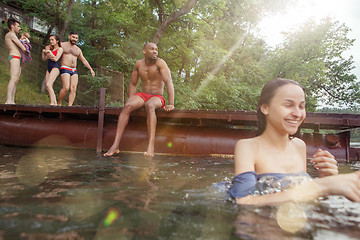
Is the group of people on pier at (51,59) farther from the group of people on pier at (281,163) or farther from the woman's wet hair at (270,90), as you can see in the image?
the group of people on pier at (281,163)

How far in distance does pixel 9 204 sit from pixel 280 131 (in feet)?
7.23

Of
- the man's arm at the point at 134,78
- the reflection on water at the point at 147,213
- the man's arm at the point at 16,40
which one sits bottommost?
the reflection on water at the point at 147,213

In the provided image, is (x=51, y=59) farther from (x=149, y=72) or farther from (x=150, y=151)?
(x=150, y=151)

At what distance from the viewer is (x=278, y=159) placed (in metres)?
2.16

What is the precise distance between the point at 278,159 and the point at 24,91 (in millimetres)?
15816

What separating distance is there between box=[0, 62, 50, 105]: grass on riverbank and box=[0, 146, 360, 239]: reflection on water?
41.2ft

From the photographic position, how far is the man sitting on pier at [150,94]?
5228mm

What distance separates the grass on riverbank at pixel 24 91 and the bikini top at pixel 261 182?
14.2 m

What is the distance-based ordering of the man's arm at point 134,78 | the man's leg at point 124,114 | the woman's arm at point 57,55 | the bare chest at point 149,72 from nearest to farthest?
the man's leg at point 124,114 < the bare chest at point 149,72 < the man's arm at point 134,78 < the woman's arm at point 57,55

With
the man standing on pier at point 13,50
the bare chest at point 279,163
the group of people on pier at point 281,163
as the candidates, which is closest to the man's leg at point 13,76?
the man standing on pier at point 13,50

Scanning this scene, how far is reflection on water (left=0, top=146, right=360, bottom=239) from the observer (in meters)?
1.39

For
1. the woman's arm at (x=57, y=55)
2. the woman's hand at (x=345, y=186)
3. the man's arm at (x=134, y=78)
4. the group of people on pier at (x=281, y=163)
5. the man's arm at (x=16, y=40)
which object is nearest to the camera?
the woman's hand at (x=345, y=186)

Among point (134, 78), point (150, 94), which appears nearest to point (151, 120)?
point (150, 94)

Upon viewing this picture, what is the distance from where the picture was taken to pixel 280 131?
2115 mm
